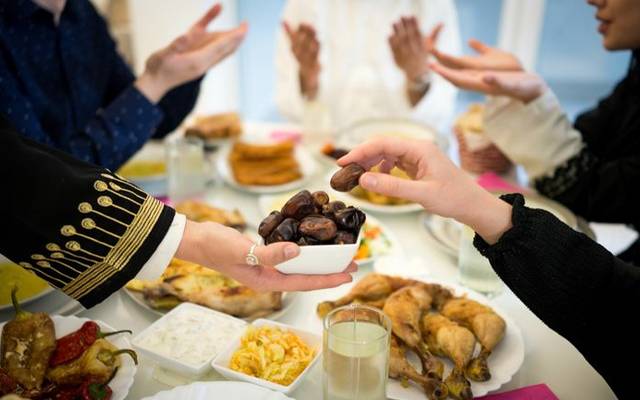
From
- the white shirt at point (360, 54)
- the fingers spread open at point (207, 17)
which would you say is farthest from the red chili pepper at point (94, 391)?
the white shirt at point (360, 54)

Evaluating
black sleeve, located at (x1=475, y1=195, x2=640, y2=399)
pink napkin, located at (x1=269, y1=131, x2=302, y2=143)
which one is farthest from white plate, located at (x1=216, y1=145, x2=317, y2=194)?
black sleeve, located at (x1=475, y1=195, x2=640, y2=399)

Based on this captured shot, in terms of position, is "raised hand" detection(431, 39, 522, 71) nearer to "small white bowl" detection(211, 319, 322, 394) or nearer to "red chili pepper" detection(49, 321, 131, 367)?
"small white bowl" detection(211, 319, 322, 394)

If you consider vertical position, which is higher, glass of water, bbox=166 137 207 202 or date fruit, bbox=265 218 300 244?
date fruit, bbox=265 218 300 244

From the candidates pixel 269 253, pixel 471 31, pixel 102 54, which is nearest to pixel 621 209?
pixel 269 253

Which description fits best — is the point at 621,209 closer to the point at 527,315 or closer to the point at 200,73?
the point at 527,315

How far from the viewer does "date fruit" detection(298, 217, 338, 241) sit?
3.03ft

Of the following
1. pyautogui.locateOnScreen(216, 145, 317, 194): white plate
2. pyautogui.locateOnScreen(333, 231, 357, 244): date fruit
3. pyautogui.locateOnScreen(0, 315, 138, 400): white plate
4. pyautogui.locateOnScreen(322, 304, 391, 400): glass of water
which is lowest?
pyautogui.locateOnScreen(216, 145, 317, 194): white plate

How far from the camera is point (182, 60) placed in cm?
181

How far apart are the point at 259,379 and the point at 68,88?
1347mm

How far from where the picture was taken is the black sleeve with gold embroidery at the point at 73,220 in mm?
951

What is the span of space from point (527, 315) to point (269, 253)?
714mm

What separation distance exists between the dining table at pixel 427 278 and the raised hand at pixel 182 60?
54 centimetres

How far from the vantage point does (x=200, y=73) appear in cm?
188

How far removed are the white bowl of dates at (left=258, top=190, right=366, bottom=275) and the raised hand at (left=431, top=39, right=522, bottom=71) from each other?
1.23 meters
